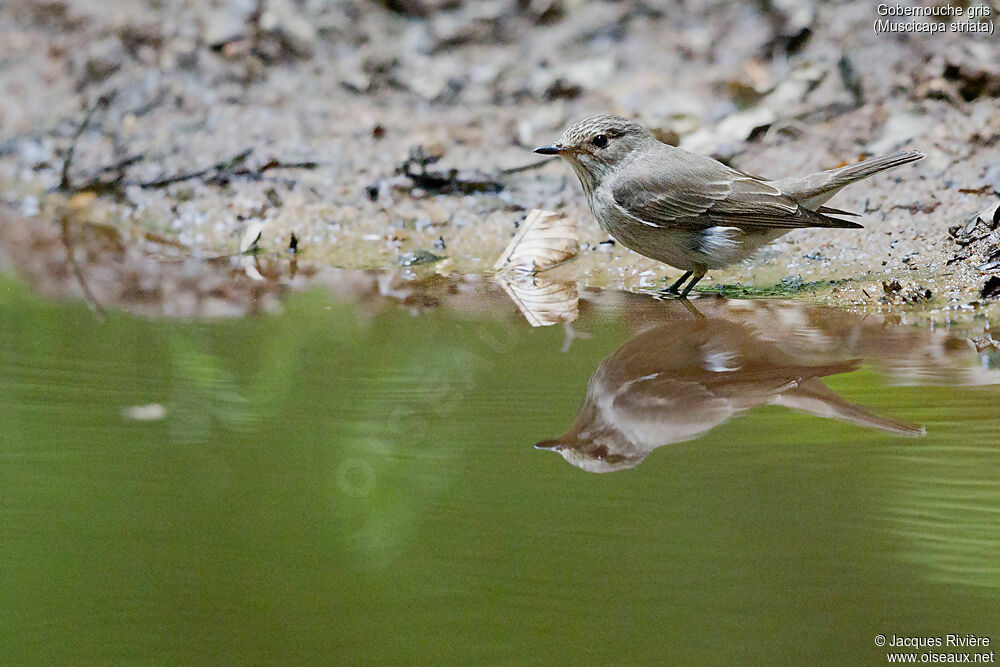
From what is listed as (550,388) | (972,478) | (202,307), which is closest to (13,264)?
(202,307)

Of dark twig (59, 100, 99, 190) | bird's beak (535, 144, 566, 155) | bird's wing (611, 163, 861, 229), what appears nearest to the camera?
bird's wing (611, 163, 861, 229)

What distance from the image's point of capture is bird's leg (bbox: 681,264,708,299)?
4.68 meters

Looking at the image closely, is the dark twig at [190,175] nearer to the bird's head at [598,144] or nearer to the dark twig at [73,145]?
the dark twig at [73,145]

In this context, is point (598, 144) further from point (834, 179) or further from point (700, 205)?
point (834, 179)

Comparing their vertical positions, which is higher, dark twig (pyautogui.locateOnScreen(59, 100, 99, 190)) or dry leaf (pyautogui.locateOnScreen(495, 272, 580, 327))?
dark twig (pyautogui.locateOnScreen(59, 100, 99, 190))

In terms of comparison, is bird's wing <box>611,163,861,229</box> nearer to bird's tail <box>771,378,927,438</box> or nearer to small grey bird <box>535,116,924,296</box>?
small grey bird <box>535,116,924,296</box>

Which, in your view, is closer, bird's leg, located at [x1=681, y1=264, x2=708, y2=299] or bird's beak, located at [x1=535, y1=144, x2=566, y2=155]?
bird's leg, located at [x1=681, y1=264, x2=708, y2=299]

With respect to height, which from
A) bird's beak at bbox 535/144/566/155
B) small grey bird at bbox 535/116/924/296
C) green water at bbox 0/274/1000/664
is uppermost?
bird's beak at bbox 535/144/566/155

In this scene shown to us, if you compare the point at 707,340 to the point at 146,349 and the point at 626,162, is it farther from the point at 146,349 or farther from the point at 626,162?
the point at 146,349

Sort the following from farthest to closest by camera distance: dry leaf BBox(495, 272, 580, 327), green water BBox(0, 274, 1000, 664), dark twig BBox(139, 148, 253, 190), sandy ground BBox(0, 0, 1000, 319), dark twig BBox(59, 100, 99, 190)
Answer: dark twig BBox(59, 100, 99, 190)
dark twig BBox(139, 148, 253, 190)
sandy ground BBox(0, 0, 1000, 319)
dry leaf BBox(495, 272, 580, 327)
green water BBox(0, 274, 1000, 664)

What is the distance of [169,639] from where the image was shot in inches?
76.0

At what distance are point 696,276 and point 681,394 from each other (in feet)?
5.69

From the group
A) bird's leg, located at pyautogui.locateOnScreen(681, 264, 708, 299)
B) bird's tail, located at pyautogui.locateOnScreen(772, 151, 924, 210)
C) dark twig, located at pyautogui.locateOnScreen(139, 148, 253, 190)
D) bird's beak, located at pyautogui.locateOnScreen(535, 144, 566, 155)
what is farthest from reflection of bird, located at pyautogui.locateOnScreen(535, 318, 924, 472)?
dark twig, located at pyautogui.locateOnScreen(139, 148, 253, 190)

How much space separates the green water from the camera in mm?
1930
